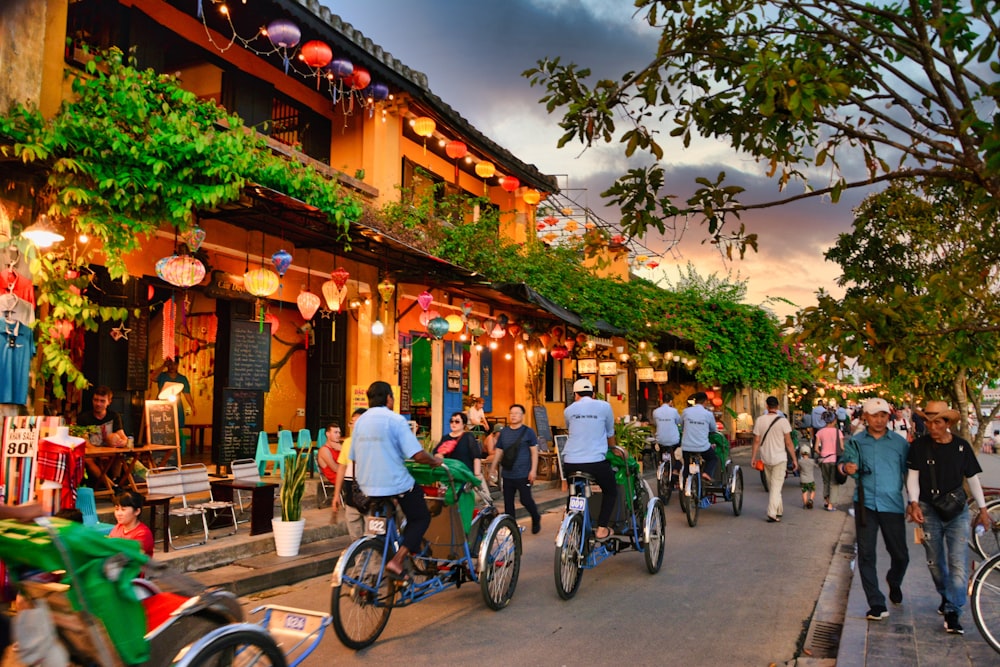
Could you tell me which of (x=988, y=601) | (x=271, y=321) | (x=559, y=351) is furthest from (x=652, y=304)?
(x=988, y=601)

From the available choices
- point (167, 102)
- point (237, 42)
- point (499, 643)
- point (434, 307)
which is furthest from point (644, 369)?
point (499, 643)

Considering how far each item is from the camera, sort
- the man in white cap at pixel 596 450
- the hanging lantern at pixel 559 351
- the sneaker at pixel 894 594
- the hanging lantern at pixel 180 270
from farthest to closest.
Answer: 1. the hanging lantern at pixel 559 351
2. the hanging lantern at pixel 180 270
3. the man in white cap at pixel 596 450
4. the sneaker at pixel 894 594

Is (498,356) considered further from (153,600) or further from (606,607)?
(153,600)

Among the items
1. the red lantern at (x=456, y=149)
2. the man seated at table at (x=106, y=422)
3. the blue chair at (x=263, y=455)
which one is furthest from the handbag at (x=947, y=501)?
the red lantern at (x=456, y=149)

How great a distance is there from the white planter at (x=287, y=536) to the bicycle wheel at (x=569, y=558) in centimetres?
327

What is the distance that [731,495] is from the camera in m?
12.6

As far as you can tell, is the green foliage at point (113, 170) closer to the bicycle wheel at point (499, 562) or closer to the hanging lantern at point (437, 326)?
the bicycle wheel at point (499, 562)

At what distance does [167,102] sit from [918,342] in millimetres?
8479

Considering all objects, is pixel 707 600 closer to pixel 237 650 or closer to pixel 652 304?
pixel 237 650

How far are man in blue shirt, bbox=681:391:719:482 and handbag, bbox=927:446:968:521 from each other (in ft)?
19.1

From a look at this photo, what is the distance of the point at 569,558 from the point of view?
→ 7.02 meters

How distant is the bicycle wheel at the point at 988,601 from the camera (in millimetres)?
5266

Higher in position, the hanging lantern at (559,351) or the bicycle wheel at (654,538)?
A: the hanging lantern at (559,351)

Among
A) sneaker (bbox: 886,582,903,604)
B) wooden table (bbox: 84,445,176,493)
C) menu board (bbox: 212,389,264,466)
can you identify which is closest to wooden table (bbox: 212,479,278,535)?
wooden table (bbox: 84,445,176,493)
